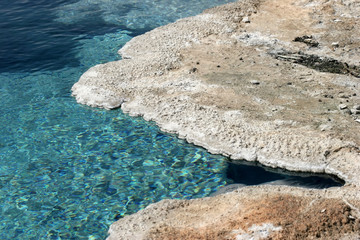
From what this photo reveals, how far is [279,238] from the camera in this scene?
13.5 feet

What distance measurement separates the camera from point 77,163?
613 centimetres

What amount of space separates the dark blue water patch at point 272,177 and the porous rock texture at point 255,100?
82mm

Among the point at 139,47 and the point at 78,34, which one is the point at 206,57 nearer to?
the point at 139,47

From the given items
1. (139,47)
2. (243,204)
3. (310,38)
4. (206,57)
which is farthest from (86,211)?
(310,38)

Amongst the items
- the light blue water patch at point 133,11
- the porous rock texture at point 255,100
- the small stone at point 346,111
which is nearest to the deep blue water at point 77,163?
the porous rock texture at point 255,100

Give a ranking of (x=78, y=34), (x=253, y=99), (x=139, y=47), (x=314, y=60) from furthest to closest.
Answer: (x=78, y=34), (x=139, y=47), (x=314, y=60), (x=253, y=99)

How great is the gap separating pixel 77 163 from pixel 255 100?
8.95ft

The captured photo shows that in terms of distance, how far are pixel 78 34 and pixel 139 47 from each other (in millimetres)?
2528

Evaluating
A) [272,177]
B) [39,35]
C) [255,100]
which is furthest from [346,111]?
[39,35]

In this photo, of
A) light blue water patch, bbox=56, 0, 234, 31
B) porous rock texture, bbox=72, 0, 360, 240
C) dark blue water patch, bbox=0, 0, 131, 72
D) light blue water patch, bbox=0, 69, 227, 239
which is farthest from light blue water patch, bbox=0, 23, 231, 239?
light blue water patch, bbox=56, 0, 234, 31

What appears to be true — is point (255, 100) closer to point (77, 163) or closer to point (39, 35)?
point (77, 163)

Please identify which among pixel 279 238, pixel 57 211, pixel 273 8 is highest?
Result: pixel 273 8

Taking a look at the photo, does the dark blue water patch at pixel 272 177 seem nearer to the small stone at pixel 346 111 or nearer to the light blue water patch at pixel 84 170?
the light blue water patch at pixel 84 170

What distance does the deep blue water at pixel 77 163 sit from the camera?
5270 millimetres
